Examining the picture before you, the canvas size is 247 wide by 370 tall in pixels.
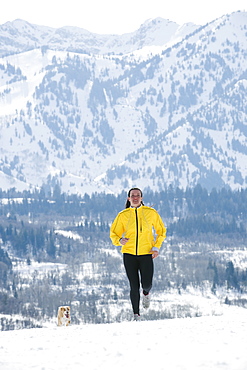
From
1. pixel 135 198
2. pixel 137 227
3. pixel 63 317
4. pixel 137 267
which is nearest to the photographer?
pixel 135 198

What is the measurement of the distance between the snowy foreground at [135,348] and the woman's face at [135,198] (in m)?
3.37

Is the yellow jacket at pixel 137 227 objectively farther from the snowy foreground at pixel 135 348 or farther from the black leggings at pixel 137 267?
the snowy foreground at pixel 135 348

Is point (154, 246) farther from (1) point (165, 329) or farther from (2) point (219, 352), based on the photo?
(2) point (219, 352)

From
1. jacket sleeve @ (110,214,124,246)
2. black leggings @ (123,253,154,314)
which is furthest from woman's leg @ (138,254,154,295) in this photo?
jacket sleeve @ (110,214,124,246)

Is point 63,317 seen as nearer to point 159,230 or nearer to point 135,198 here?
point 159,230

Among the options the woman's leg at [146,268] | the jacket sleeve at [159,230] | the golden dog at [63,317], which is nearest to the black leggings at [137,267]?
the woman's leg at [146,268]

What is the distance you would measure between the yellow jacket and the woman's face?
0.13 m

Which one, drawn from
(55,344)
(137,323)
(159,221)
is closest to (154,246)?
(159,221)

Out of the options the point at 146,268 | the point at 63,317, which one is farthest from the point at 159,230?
the point at 63,317

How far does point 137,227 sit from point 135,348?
6.11 meters

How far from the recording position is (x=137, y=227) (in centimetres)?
2298

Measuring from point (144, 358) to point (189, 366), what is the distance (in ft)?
4.31

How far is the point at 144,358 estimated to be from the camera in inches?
631

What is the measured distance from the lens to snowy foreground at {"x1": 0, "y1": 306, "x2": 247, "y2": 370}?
15469 mm
